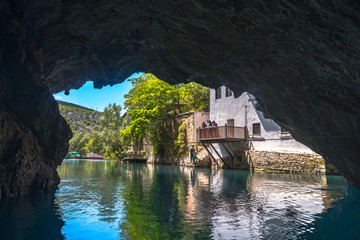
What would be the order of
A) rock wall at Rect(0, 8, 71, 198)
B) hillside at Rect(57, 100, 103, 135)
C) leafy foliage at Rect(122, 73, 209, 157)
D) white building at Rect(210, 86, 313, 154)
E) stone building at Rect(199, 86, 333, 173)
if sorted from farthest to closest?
1. hillside at Rect(57, 100, 103, 135)
2. leafy foliage at Rect(122, 73, 209, 157)
3. white building at Rect(210, 86, 313, 154)
4. stone building at Rect(199, 86, 333, 173)
5. rock wall at Rect(0, 8, 71, 198)

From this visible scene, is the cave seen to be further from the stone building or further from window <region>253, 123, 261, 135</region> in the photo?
window <region>253, 123, 261, 135</region>

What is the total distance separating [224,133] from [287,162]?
17.9ft

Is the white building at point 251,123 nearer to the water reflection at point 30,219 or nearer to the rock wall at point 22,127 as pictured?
the rock wall at point 22,127

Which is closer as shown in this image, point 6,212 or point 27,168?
point 6,212

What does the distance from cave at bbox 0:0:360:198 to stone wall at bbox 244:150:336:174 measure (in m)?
10.4

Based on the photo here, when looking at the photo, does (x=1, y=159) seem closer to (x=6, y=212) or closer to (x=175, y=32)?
(x=6, y=212)

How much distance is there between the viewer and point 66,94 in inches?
492

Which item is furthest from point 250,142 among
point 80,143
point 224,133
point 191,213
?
point 80,143

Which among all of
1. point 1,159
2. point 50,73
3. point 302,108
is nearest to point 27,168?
point 1,159

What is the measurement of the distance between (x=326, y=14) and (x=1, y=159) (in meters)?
8.53

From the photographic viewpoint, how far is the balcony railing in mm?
23703

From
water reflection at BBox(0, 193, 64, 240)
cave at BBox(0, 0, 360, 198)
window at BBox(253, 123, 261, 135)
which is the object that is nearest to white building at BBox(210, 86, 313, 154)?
window at BBox(253, 123, 261, 135)

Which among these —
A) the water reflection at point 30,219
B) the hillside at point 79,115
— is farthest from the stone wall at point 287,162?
the hillside at point 79,115

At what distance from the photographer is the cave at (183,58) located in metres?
5.00
